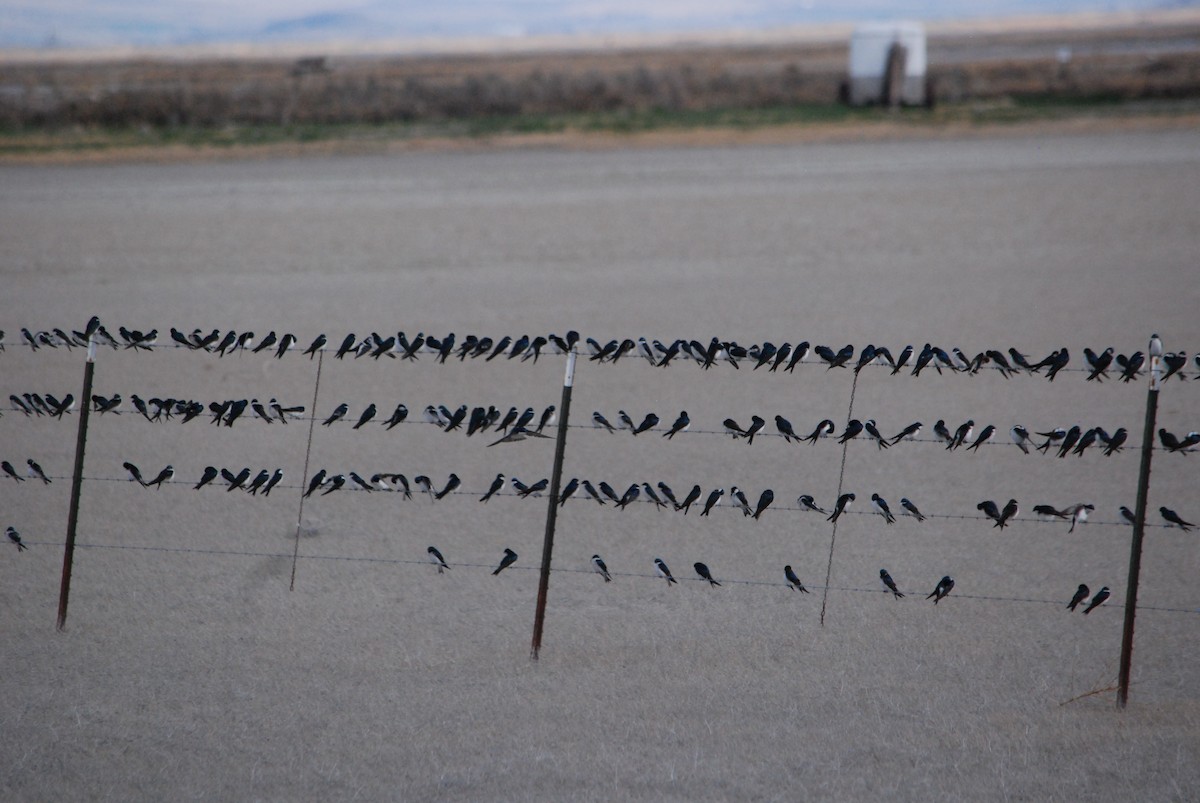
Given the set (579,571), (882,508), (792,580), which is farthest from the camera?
(579,571)

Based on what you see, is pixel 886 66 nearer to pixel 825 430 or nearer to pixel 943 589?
pixel 825 430

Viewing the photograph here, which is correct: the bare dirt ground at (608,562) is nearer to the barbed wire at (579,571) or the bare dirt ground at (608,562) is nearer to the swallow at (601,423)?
the barbed wire at (579,571)

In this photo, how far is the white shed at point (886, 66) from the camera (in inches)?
1351

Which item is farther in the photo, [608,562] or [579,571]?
[608,562]

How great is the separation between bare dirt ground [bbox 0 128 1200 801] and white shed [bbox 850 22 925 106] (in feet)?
61.7

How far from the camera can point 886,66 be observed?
3491cm

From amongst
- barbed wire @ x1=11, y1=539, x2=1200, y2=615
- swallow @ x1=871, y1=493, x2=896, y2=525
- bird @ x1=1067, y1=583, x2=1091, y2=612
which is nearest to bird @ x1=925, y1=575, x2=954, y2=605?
barbed wire @ x1=11, y1=539, x2=1200, y2=615

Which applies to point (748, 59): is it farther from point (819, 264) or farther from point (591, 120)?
point (819, 264)

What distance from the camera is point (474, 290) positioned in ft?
49.6

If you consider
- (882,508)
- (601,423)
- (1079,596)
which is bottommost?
(1079,596)

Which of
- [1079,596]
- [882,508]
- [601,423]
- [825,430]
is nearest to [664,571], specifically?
[882,508]

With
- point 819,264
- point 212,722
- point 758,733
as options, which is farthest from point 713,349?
point 819,264

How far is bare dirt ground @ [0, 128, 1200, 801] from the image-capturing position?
17.7ft

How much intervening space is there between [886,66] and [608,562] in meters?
31.2
